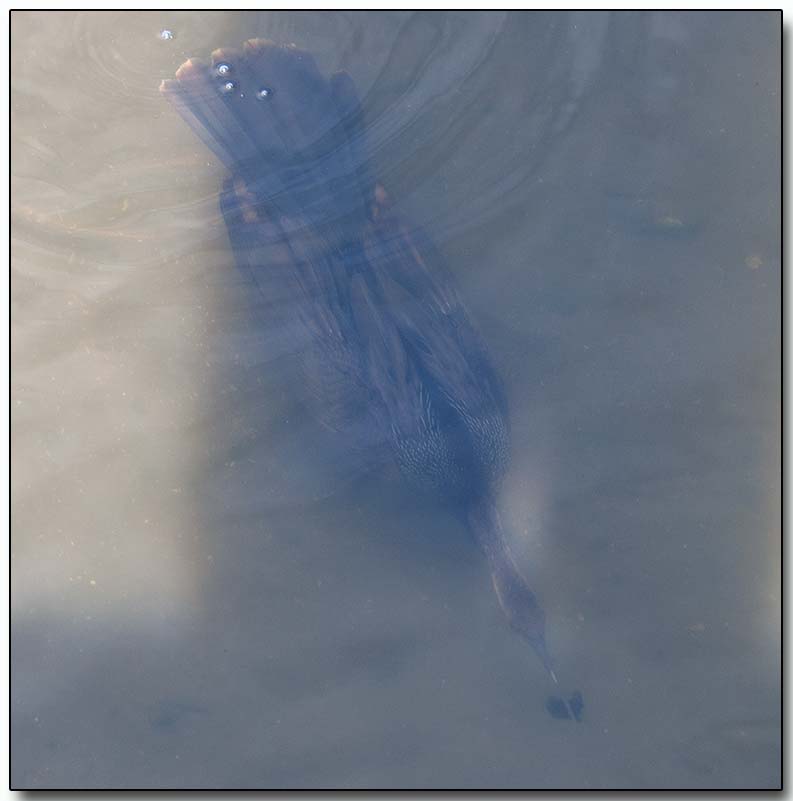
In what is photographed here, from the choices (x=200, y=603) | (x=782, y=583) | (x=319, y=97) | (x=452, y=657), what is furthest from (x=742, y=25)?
(x=200, y=603)

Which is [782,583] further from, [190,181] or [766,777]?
[190,181]

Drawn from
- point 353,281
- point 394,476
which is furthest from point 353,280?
point 394,476

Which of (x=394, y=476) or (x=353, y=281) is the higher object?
(x=353, y=281)

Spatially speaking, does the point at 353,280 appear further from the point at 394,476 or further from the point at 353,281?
the point at 394,476
